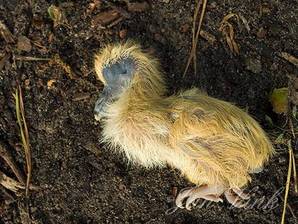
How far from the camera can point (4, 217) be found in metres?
2.38

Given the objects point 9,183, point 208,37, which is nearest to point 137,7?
point 208,37

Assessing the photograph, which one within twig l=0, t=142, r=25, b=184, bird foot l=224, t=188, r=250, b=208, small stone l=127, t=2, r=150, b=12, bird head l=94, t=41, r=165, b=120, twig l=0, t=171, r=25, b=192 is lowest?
twig l=0, t=171, r=25, b=192

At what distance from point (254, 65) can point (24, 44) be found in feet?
3.37

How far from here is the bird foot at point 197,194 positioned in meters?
2.14

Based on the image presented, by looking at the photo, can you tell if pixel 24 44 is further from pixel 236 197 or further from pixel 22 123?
pixel 236 197

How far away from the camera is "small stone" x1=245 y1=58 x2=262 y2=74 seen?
92.0 inches

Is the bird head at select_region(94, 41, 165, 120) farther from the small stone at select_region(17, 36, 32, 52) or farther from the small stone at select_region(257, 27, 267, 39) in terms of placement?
the small stone at select_region(257, 27, 267, 39)

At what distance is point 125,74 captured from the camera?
6.56 ft

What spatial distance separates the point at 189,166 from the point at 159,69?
46 centimetres

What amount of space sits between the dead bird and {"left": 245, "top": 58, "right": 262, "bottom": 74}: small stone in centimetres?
40

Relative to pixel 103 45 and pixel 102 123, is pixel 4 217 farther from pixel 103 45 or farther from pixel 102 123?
pixel 103 45

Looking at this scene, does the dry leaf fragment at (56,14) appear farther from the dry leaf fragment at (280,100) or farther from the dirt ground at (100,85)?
the dry leaf fragment at (280,100)

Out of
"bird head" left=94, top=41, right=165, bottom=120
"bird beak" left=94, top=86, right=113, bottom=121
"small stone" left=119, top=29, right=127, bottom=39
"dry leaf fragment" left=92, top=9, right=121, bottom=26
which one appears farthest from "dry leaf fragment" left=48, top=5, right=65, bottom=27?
"bird beak" left=94, top=86, right=113, bottom=121

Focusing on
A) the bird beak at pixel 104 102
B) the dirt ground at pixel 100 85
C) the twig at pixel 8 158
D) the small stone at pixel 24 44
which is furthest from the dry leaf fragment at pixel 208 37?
the twig at pixel 8 158
